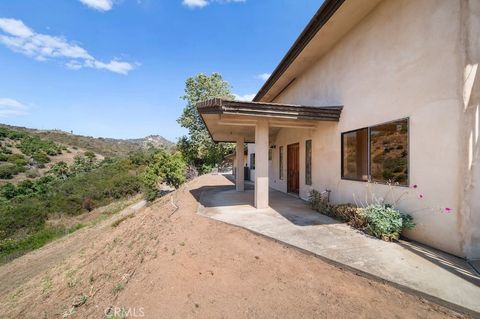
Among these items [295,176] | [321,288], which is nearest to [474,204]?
[321,288]

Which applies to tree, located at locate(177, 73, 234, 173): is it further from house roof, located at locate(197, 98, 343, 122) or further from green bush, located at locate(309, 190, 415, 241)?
green bush, located at locate(309, 190, 415, 241)

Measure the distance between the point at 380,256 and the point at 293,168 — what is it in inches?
271

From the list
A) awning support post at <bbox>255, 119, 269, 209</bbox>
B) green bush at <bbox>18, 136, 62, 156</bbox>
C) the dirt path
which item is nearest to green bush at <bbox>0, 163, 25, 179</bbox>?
green bush at <bbox>18, 136, 62, 156</bbox>

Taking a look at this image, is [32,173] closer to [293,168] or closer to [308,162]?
[293,168]

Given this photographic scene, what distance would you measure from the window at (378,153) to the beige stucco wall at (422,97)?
0.19m

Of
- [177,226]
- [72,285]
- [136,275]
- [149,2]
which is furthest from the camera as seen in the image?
[149,2]

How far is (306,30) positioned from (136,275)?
747 cm

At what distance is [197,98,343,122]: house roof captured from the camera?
5922 millimetres

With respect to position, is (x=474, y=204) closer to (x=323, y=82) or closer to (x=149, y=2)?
(x=323, y=82)

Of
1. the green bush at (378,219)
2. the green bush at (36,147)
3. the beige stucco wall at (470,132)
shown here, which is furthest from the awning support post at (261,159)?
the green bush at (36,147)

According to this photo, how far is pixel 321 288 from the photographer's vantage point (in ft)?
9.73

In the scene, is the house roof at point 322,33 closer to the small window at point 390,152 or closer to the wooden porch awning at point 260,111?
the wooden porch awning at point 260,111

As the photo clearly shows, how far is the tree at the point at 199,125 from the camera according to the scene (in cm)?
2686

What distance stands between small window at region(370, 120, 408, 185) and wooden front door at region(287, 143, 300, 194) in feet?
14.7
